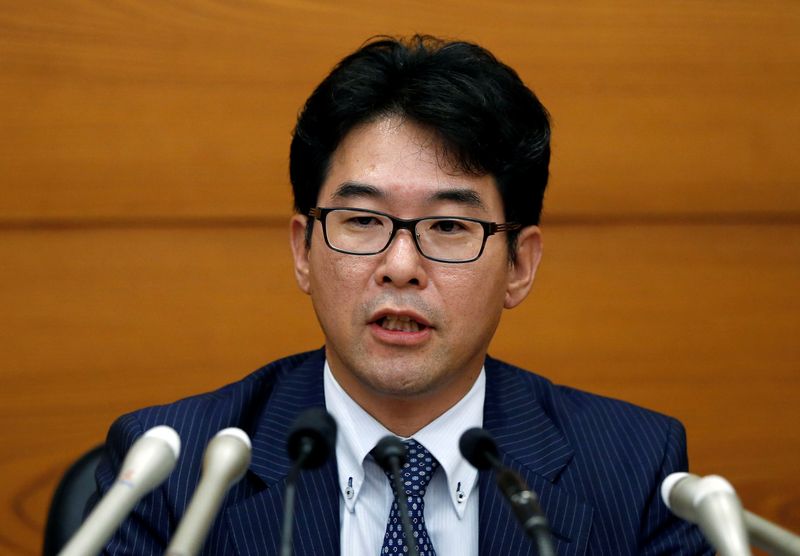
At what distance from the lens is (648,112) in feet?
7.64

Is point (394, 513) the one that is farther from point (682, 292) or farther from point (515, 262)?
point (682, 292)

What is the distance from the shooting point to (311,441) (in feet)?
3.60

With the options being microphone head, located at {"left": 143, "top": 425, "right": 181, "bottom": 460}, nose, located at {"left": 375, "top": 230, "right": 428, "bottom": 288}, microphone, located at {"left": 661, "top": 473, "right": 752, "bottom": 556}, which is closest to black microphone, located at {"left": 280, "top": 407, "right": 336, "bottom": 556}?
microphone head, located at {"left": 143, "top": 425, "right": 181, "bottom": 460}

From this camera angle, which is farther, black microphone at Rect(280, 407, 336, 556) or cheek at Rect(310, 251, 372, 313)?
cheek at Rect(310, 251, 372, 313)

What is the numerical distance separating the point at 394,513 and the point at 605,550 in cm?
34

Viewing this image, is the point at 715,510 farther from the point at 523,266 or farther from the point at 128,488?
the point at 523,266

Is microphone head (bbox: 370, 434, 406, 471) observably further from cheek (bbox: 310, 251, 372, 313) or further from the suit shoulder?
the suit shoulder

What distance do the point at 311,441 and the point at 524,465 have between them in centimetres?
A: 68

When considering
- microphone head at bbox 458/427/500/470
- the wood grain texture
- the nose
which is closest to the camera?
microphone head at bbox 458/427/500/470

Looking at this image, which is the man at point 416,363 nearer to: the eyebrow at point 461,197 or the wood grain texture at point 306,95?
the eyebrow at point 461,197

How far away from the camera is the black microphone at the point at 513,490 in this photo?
3.17 ft

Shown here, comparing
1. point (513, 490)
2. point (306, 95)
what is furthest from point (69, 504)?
point (306, 95)

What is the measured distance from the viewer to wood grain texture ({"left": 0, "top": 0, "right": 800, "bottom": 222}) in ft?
Result: 7.06

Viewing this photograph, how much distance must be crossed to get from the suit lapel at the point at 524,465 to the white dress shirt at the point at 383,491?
0.10 feet
